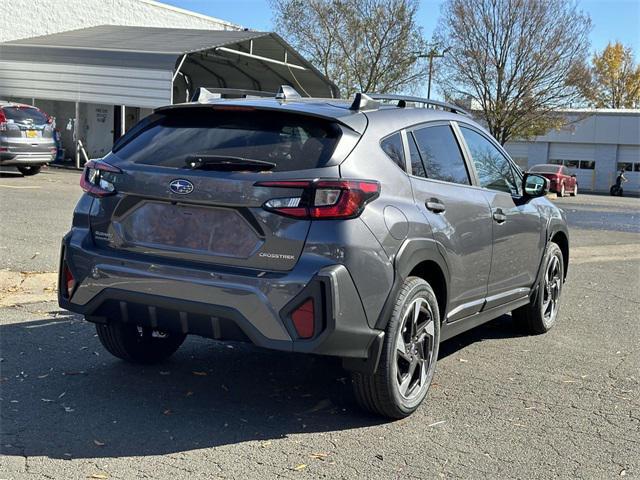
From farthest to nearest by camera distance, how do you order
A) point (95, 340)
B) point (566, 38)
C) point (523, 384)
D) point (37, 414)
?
point (566, 38)
point (95, 340)
point (523, 384)
point (37, 414)

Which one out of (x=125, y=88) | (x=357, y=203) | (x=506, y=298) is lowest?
(x=506, y=298)

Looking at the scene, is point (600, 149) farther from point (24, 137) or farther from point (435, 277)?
point (435, 277)

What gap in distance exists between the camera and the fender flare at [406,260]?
4.00 metres

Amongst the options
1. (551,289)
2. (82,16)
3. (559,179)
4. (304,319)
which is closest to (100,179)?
(304,319)

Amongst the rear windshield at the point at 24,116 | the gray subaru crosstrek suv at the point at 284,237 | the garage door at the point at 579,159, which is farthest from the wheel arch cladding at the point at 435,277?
the garage door at the point at 579,159

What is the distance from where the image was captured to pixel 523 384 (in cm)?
511

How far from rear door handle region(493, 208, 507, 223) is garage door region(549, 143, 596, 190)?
161 feet

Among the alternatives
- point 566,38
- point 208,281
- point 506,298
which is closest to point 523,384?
point 506,298

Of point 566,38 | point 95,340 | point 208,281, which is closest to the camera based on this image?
point 208,281

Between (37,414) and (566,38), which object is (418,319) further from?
(566,38)

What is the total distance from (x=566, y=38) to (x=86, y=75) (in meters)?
22.6

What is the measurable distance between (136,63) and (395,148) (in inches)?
763

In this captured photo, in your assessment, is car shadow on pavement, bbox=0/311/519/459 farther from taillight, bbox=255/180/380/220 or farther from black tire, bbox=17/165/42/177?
black tire, bbox=17/165/42/177

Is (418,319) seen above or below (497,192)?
below
